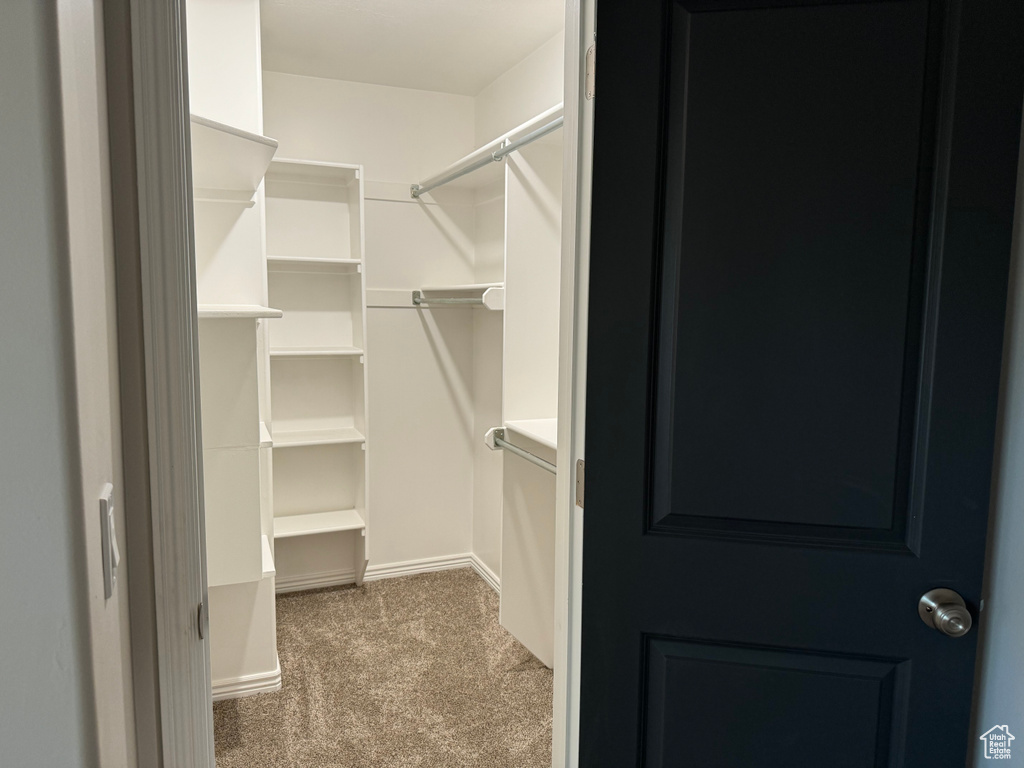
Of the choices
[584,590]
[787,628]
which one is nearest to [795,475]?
[787,628]

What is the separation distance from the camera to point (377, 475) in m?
3.73

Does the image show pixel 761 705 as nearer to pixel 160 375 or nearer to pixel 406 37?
pixel 160 375

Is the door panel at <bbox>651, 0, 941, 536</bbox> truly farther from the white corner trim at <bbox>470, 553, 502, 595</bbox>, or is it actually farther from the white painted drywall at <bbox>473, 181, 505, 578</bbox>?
the white corner trim at <bbox>470, 553, 502, 595</bbox>

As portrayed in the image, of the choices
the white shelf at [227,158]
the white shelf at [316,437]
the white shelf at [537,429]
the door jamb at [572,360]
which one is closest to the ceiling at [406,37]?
the white shelf at [227,158]

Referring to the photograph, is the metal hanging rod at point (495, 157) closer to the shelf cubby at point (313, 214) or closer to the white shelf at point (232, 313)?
the shelf cubby at point (313, 214)

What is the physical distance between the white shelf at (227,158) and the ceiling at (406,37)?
79cm

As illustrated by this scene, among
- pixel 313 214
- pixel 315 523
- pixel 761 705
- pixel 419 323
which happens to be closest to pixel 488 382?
pixel 419 323

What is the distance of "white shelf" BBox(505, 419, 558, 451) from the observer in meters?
2.38

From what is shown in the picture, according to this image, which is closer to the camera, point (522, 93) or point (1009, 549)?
point (1009, 549)

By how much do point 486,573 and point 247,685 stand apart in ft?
4.62

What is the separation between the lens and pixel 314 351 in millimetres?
3311

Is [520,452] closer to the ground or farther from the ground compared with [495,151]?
closer to the ground

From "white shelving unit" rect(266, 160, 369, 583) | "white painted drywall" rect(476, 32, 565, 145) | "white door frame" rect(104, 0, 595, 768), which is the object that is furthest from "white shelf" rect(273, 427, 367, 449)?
"white door frame" rect(104, 0, 595, 768)

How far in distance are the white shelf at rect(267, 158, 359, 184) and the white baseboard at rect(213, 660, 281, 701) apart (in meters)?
2.11
